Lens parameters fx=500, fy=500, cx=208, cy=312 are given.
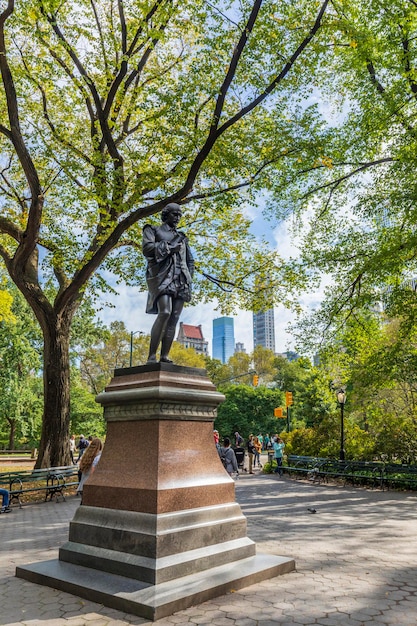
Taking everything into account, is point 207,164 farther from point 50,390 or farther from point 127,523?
point 127,523

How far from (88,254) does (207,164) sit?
4.55 meters

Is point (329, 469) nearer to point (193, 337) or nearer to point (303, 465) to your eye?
point (303, 465)

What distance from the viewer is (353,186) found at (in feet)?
57.7

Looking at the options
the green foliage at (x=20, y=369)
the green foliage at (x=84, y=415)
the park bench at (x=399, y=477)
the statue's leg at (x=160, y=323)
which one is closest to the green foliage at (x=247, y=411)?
the green foliage at (x=84, y=415)

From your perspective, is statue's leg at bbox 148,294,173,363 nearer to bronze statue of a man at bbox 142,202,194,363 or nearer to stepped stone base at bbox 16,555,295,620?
bronze statue of a man at bbox 142,202,194,363

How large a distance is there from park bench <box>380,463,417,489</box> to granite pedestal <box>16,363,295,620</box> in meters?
10.5

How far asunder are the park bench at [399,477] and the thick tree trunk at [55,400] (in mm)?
9954

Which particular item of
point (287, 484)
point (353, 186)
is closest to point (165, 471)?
point (287, 484)

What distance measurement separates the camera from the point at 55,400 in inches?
611

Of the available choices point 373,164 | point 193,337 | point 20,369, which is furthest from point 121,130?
point 193,337

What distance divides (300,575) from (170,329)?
3.29 m

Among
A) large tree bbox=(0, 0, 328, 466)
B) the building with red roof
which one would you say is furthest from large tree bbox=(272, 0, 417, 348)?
the building with red roof

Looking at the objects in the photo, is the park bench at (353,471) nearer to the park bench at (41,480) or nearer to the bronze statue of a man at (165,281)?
the park bench at (41,480)

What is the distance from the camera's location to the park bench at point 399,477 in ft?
49.0
